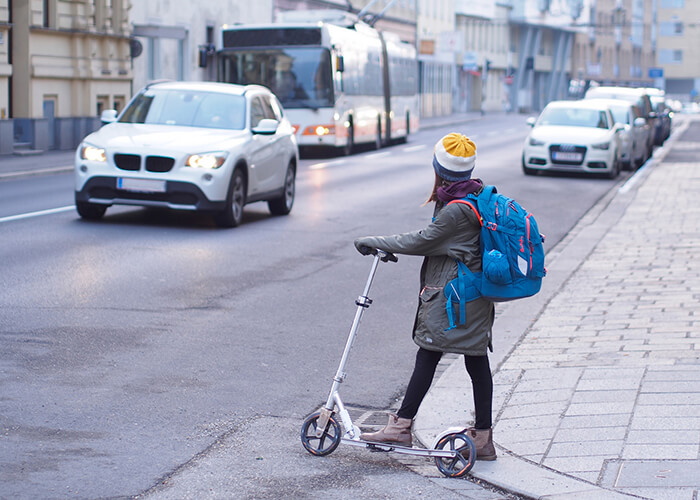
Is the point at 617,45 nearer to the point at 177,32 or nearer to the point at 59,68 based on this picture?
the point at 177,32

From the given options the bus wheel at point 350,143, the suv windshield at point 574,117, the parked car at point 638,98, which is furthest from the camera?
the parked car at point 638,98

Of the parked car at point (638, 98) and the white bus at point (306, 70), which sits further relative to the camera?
the parked car at point (638, 98)

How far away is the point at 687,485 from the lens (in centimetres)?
493

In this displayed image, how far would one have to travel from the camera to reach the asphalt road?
5.26 metres

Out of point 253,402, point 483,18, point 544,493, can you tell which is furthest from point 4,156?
point 483,18

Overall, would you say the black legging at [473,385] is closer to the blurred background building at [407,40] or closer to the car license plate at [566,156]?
the car license plate at [566,156]

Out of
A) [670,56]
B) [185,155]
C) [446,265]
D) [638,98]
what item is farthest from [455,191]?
[670,56]

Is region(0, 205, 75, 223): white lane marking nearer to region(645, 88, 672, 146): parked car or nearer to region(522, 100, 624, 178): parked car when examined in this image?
region(522, 100, 624, 178): parked car

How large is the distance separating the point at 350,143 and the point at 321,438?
88.9ft

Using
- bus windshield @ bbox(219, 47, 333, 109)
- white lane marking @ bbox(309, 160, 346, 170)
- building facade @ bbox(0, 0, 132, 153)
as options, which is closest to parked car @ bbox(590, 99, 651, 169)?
white lane marking @ bbox(309, 160, 346, 170)

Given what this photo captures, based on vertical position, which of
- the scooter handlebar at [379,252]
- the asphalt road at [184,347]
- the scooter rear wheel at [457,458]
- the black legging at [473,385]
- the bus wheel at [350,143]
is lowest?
the bus wheel at [350,143]

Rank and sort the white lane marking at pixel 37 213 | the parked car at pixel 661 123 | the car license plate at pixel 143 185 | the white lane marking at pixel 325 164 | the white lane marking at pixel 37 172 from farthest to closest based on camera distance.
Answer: the parked car at pixel 661 123, the white lane marking at pixel 325 164, the white lane marking at pixel 37 172, the white lane marking at pixel 37 213, the car license plate at pixel 143 185

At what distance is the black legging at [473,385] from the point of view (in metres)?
5.44

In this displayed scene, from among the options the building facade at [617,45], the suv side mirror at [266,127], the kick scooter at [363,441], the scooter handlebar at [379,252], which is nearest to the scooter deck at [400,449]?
the kick scooter at [363,441]
